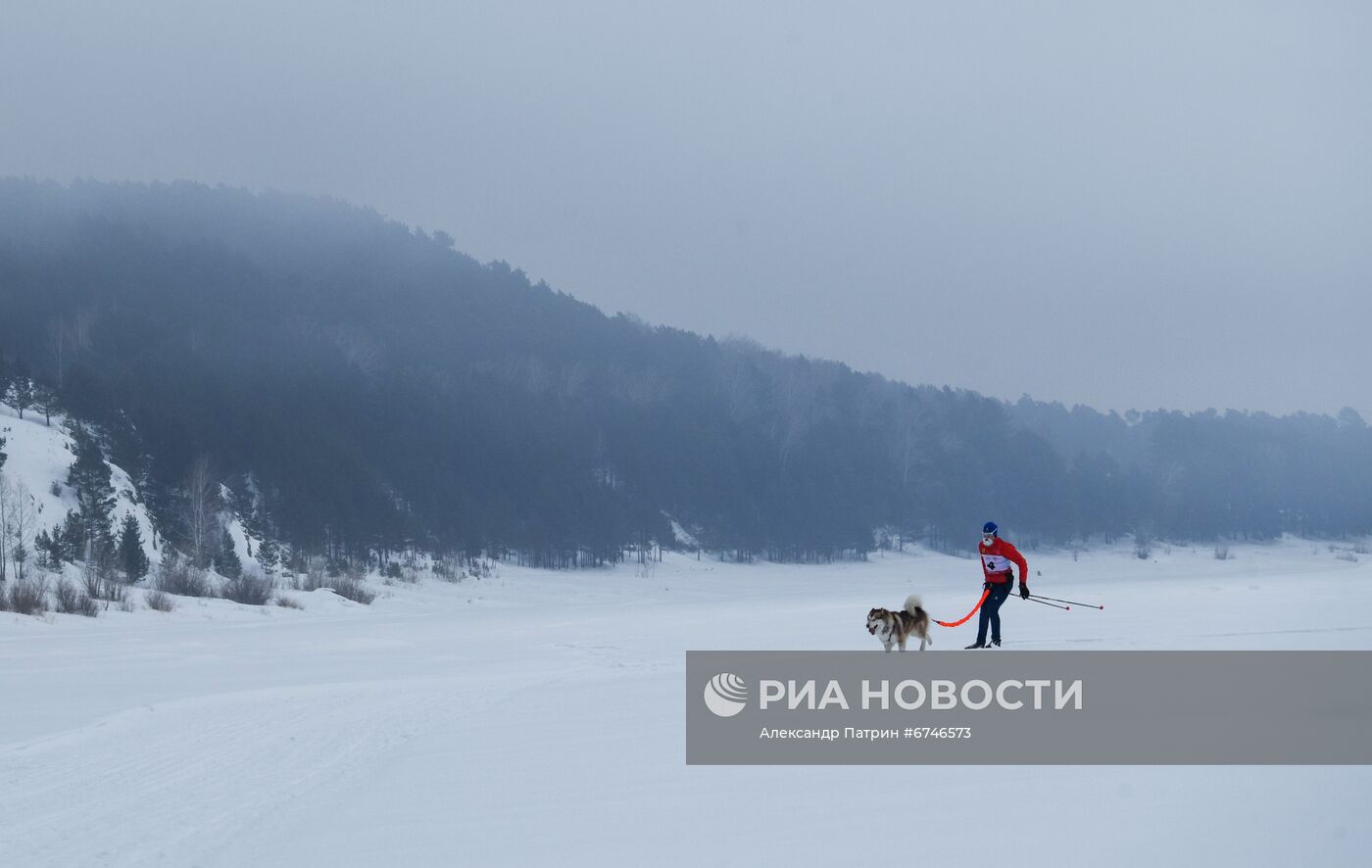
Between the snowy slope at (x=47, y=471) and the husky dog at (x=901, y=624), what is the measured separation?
31.2m

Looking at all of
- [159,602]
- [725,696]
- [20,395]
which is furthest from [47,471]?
[725,696]

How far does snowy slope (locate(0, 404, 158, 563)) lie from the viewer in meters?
34.9

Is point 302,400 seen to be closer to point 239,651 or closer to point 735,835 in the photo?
point 239,651

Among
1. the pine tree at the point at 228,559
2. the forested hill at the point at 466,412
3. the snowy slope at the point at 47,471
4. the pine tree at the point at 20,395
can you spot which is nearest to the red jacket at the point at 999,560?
the pine tree at the point at 228,559

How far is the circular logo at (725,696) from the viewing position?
26.9 feet

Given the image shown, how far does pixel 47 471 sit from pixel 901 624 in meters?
35.4

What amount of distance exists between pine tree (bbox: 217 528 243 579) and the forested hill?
3684 mm

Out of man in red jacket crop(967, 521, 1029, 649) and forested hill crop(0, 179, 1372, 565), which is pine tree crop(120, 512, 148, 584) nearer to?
forested hill crop(0, 179, 1372, 565)

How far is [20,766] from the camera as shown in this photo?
7516mm

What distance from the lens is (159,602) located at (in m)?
23.0

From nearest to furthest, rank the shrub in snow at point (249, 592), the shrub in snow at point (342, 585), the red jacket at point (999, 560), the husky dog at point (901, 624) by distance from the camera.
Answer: the husky dog at point (901, 624)
the red jacket at point (999, 560)
the shrub in snow at point (249, 592)
the shrub in snow at point (342, 585)

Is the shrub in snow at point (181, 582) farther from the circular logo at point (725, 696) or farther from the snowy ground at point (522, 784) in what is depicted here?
the circular logo at point (725, 696)

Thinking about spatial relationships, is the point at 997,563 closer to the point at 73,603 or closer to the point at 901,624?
the point at 901,624

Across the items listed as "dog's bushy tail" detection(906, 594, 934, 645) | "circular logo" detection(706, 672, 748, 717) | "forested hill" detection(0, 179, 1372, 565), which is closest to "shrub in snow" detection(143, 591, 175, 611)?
"dog's bushy tail" detection(906, 594, 934, 645)
